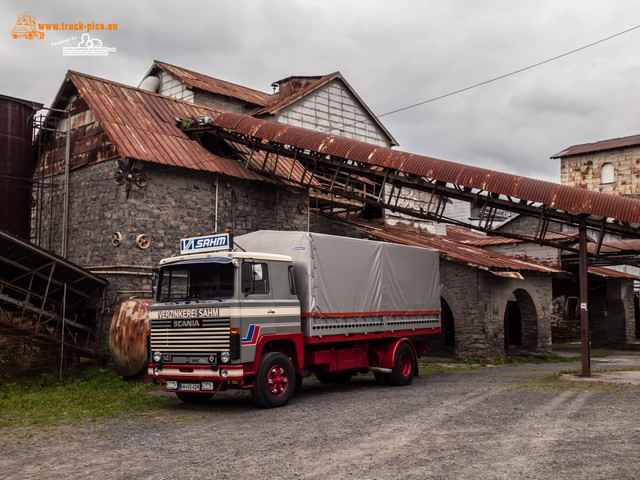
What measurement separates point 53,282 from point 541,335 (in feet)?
56.9

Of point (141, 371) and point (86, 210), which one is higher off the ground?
point (86, 210)

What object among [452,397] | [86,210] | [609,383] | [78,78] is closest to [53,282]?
[86,210]

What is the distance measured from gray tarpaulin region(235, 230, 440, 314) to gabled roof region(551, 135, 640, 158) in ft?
99.5

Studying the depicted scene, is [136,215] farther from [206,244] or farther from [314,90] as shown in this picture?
[314,90]

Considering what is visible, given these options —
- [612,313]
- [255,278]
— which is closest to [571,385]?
[255,278]

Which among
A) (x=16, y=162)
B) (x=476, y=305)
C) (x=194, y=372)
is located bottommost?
(x=194, y=372)

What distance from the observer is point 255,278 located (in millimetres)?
11250

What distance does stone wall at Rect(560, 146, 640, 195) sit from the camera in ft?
132

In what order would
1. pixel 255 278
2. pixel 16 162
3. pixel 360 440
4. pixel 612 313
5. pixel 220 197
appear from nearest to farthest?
pixel 360 440, pixel 255 278, pixel 220 197, pixel 16 162, pixel 612 313

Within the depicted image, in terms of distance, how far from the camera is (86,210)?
18.7 m

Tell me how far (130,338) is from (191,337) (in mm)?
5121

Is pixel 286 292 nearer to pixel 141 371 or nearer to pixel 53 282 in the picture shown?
pixel 141 371

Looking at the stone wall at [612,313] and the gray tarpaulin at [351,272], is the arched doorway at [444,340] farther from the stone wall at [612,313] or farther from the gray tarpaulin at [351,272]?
the stone wall at [612,313]

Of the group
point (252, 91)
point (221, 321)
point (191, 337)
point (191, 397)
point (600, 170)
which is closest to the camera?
point (221, 321)
